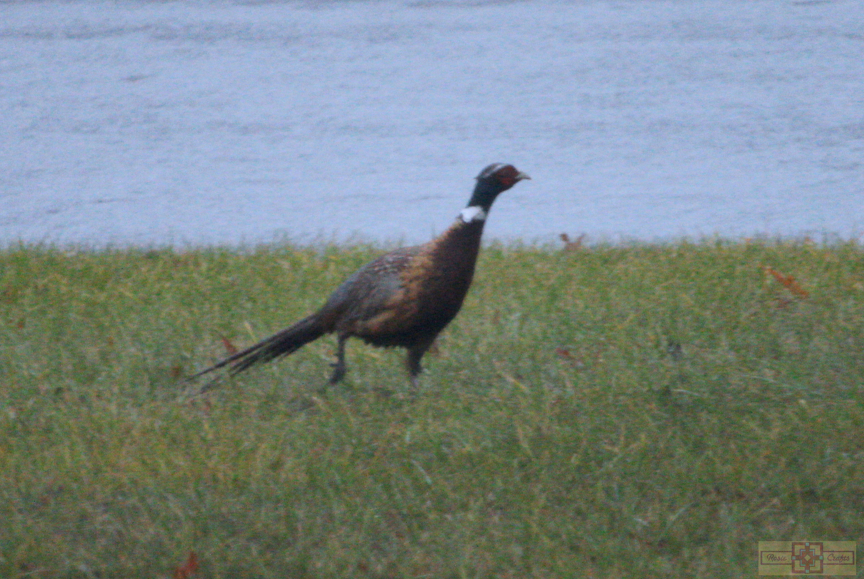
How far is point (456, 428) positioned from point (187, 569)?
140cm

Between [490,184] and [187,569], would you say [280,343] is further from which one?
[187,569]

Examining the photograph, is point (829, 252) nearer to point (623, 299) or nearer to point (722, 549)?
point (623, 299)

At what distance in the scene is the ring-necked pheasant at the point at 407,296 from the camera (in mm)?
4605

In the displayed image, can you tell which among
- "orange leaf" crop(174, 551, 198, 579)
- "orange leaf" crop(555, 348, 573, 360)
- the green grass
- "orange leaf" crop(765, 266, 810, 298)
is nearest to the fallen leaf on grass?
the green grass

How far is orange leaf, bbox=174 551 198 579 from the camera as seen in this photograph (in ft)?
11.1

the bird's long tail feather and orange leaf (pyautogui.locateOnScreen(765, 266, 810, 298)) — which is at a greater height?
the bird's long tail feather

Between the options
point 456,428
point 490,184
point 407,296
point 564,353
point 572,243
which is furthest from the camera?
point 572,243

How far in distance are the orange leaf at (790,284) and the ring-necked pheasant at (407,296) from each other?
6.66ft

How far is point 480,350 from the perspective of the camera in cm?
529

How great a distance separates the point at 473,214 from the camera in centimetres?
468

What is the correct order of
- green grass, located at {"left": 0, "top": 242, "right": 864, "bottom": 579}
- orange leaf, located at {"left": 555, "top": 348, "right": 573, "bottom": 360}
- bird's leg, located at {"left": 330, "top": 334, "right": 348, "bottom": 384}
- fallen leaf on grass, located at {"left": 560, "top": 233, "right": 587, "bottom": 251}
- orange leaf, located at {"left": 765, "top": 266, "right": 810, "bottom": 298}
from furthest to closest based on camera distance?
fallen leaf on grass, located at {"left": 560, "top": 233, "right": 587, "bottom": 251}, orange leaf, located at {"left": 765, "top": 266, "right": 810, "bottom": 298}, orange leaf, located at {"left": 555, "top": 348, "right": 573, "bottom": 360}, bird's leg, located at {"left": 330, "top": 334, "right": 348, "bottom": 384}, green grass, located at {"left": 0, "top": 242, "right": 864, "bottom": 579}

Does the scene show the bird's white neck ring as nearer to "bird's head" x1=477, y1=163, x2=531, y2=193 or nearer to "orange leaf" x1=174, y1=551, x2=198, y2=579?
"bird's head" x1=477, y1=163, x2=531, y2=193

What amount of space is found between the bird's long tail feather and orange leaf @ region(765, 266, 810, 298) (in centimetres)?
271

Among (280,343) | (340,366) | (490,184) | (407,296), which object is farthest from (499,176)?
(280,343)
